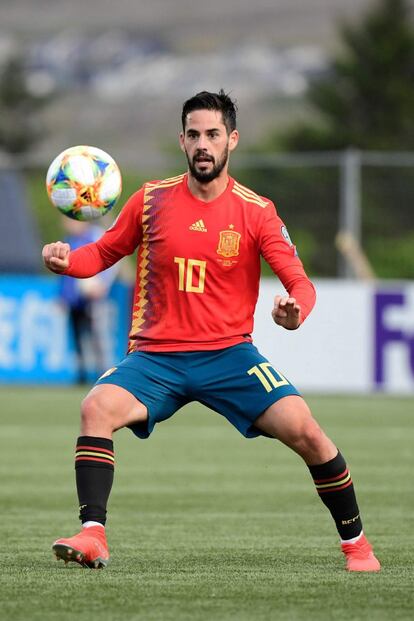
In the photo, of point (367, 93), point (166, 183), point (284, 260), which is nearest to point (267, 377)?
point (284, 260)

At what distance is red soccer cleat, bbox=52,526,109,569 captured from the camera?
7477 millimetres

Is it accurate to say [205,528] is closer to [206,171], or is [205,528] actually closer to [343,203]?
[206,171]

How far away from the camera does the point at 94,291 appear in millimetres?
21328

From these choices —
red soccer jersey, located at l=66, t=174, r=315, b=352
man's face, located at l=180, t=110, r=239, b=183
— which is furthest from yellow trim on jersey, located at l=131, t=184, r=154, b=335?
man's face, located at l=180, t=110, r=239, b=183

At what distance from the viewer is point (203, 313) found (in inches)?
316

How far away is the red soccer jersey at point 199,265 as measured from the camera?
26.3 ft

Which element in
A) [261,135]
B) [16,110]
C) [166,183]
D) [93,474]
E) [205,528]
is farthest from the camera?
[261,135]

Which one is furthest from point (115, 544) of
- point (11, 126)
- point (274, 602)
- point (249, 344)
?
point (11, 126)

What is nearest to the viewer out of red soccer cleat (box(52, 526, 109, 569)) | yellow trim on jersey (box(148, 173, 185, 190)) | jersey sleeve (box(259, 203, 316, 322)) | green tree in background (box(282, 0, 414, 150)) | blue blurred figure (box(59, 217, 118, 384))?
red soccer cleat (box(52, 526, 109, 569))

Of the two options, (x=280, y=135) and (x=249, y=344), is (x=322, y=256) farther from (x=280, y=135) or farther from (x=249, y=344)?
(x=280, y=135)

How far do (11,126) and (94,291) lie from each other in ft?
212

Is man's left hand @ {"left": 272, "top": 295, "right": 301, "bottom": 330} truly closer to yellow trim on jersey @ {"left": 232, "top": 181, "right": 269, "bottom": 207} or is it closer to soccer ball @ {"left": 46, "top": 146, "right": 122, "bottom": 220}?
yellow trim on jersey @ {"left": 232, "top": 181, "right": 269, "bottom": 207}

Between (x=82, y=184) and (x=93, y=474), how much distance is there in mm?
1512

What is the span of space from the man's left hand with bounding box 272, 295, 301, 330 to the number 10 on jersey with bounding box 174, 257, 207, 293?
0.54 metres
